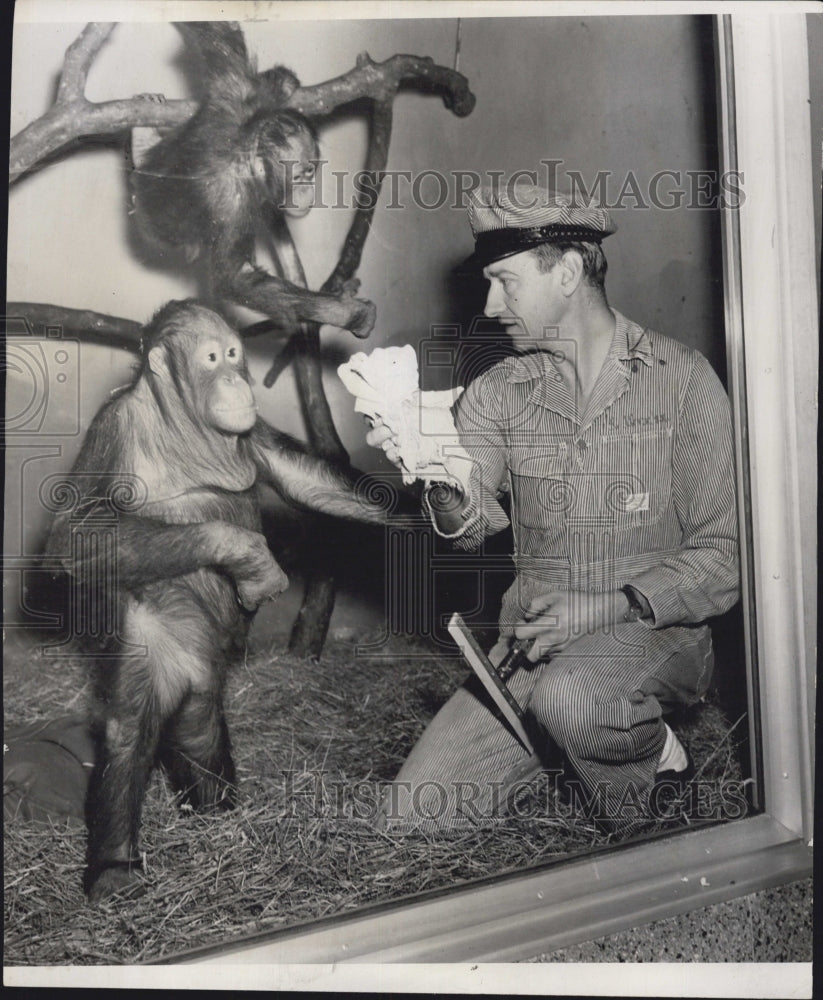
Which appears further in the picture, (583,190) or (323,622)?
(323,622)

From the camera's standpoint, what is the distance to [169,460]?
72.2 inches

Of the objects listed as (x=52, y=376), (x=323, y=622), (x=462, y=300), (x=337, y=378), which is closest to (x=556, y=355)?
(x=462, y=300)

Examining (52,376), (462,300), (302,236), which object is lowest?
(52,376)

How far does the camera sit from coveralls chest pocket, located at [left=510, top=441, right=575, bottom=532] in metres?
1.84

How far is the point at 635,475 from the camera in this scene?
6.00 ft

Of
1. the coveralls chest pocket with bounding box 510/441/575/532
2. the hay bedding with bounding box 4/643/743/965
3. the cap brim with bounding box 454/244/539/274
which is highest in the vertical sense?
the cap brim with bounding box 454/244/539/274

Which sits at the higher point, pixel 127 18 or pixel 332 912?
pixel 127 18

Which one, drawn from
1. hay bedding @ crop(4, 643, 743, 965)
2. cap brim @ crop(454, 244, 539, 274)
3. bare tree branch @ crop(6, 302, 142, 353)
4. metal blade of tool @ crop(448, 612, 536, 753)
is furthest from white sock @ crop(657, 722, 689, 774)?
bare tree branch @ crop(6, 302, 142, 353)

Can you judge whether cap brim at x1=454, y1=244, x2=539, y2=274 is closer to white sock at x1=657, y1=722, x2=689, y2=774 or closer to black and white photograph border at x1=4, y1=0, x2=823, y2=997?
black and white photograph border at x1=4, y1=0, x2=823, y2=997

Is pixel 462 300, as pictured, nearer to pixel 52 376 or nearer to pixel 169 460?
pixel 169 460

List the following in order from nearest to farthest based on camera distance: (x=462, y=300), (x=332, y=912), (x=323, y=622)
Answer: (x=332, y=912) → (x=462, y=300) → (x=323, y=622)

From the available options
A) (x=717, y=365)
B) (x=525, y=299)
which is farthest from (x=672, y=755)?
(x=525, y=299)

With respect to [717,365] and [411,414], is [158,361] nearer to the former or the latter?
[411,414]

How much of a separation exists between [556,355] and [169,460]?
685 millimetres
